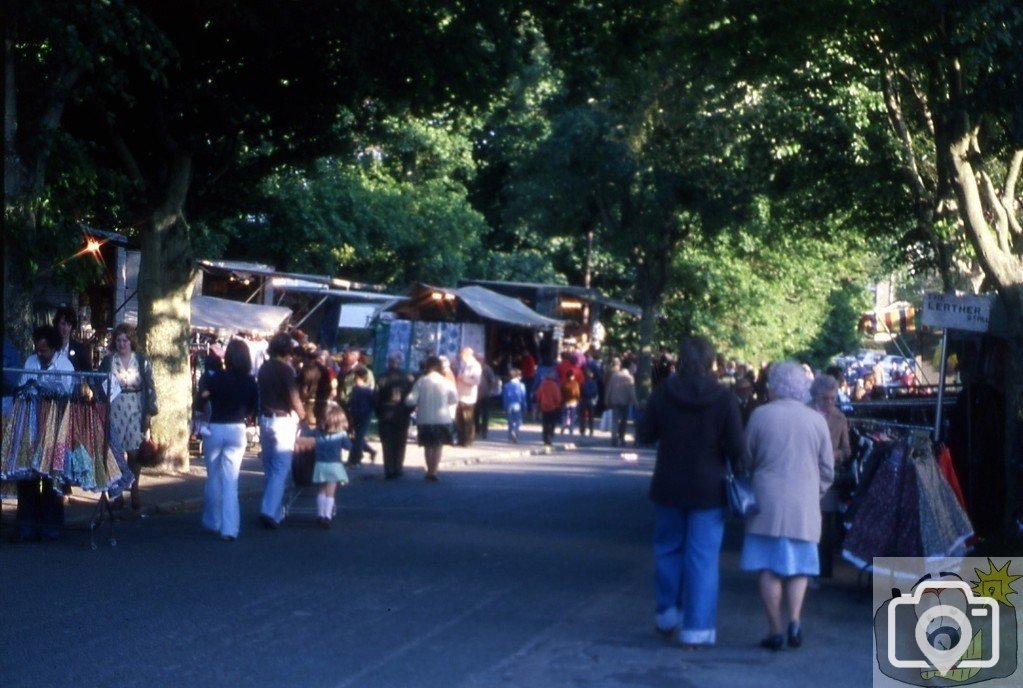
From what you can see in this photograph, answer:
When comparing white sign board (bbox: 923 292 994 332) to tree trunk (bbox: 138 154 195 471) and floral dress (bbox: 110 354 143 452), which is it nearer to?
floral dress (bbox: 110 354 143 452)

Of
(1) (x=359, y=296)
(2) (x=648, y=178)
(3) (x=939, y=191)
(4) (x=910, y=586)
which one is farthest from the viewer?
(2) (x=648, y=178)

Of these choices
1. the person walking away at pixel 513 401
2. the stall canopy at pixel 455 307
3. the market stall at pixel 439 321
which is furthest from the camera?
the stall canopy at pixel 455 307

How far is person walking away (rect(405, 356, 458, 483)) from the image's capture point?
19172mm

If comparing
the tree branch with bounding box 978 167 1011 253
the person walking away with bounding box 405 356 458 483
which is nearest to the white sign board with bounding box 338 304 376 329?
the person walking away with bounding box 405 356 458 483

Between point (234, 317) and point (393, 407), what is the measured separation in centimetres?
553

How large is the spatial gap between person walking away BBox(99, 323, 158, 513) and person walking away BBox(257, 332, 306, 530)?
127 cm

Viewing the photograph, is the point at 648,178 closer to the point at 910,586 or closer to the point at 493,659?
the point at 910,586

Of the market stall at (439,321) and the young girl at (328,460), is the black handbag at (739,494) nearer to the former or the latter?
the young girl at (328,460)

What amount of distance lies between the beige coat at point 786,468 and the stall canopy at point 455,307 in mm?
22786

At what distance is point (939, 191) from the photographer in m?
18.3

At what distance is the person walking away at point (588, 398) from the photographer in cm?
3098

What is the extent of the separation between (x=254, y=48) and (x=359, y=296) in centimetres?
1376

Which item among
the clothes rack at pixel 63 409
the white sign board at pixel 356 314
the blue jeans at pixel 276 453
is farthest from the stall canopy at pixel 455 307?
the clothes rack at pixel 63 409

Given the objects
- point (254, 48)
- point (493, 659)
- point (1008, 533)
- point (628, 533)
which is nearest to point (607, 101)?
point (254, 48)
